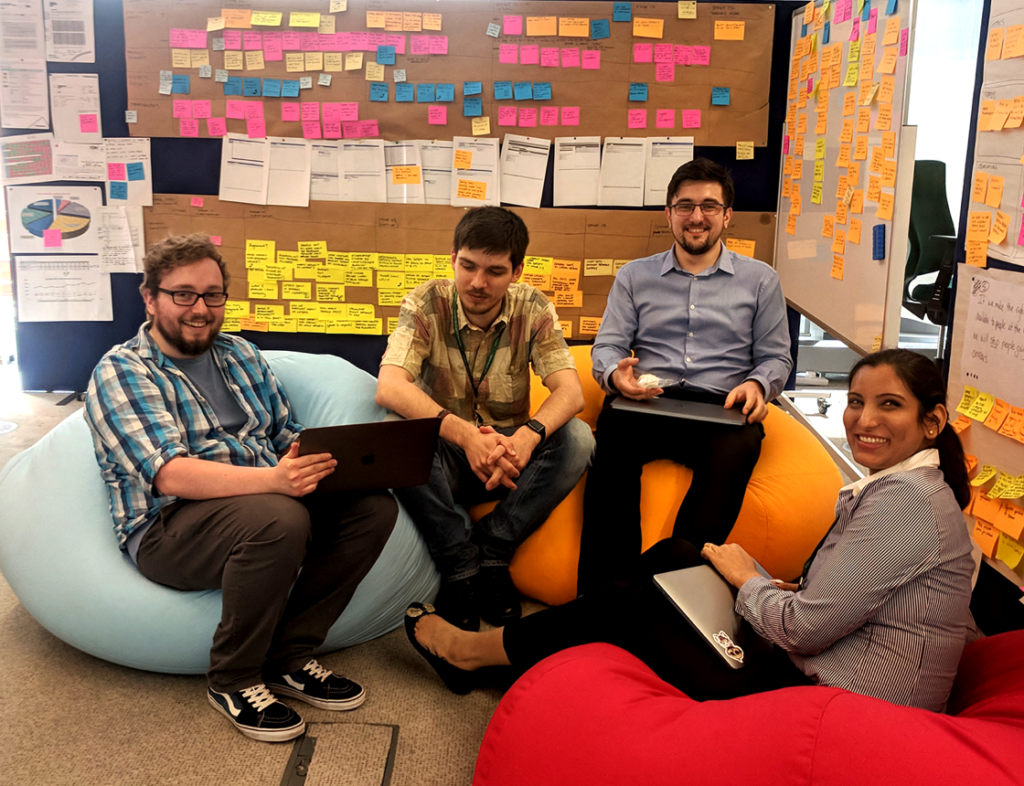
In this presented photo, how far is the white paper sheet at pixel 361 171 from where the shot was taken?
389cm

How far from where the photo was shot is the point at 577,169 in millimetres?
3855

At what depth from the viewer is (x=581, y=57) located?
3760mm

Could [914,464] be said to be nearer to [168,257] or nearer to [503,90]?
[168,257]

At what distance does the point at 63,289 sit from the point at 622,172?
2.90 m

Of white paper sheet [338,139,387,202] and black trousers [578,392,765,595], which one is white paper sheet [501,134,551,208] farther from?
black trousers [578,392,765,595]

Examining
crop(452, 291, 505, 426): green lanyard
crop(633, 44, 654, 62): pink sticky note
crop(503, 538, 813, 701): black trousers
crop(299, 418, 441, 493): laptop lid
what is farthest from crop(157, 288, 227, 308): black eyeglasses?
crop(633, 44, 654, 62): pink sticky note

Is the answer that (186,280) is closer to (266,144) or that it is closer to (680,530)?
(680,530)

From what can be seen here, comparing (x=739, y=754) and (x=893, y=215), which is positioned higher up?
(x=893, y=215)

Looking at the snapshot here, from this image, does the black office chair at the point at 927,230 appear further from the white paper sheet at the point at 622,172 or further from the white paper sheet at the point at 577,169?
the white paper sheet at the point at 577,169

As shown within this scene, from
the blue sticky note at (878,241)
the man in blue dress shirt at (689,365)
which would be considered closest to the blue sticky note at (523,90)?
the man in blue dress shirt at (689,365)

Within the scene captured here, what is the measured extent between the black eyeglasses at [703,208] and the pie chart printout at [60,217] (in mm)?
3066

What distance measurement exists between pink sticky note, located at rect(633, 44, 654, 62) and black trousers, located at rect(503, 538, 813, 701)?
267 centimetres

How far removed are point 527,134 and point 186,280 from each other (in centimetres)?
236

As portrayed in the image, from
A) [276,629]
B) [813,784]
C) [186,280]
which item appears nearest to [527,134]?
[186,280]
